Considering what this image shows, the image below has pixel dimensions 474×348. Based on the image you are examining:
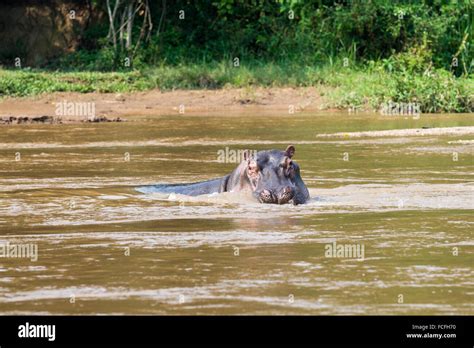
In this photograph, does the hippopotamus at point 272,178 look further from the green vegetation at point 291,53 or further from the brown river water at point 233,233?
the green vegetation at point 291,53

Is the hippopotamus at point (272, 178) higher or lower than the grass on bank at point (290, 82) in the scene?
lower

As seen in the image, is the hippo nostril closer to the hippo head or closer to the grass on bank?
the hippo head

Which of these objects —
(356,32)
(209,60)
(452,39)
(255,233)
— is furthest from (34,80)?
(255,233)

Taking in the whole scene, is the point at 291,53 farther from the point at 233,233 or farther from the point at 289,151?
the point at 233,233

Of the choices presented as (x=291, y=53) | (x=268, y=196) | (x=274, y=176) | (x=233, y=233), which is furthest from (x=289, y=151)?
(x=291, y=53)

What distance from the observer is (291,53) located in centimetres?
2623

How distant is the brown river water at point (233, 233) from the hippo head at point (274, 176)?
0.42 ft

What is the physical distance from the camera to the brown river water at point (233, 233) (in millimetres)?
6527

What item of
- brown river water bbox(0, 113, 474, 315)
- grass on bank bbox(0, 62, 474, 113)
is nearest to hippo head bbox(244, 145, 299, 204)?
brown river water bbox(0, 113, 474, 315)

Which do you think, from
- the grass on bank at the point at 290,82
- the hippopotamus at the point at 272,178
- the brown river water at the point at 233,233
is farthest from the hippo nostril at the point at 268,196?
the grass on bank at the point at 290,82

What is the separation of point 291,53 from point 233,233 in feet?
58.4

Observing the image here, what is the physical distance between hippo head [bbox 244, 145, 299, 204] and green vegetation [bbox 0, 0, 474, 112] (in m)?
11.5

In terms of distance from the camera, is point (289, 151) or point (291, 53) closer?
point (289, 151)

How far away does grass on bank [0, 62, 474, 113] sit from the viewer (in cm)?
2142
